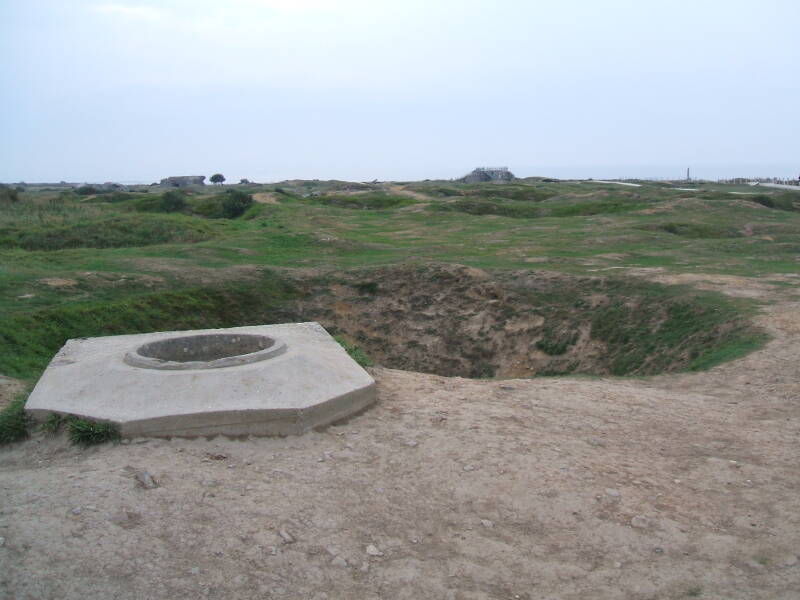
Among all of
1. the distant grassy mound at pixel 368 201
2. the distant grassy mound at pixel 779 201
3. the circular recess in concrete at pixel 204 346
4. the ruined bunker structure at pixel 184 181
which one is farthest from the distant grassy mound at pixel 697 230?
the ruined bunker structure at pixel 184 181

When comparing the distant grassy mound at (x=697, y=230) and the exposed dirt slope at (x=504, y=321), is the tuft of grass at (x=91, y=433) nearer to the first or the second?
the exposed dirt slope at (x=504, y=321)

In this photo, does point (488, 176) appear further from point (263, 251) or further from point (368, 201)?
point (263, 251)

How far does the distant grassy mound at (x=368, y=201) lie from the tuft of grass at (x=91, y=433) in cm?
3995

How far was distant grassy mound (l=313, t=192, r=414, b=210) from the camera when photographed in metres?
47.6

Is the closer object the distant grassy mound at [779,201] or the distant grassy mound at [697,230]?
the distant grassy mound at [697,230]

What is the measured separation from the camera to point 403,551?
17.2ft

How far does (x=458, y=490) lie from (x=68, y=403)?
4.10m

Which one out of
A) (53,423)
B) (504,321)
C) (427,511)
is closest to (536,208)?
(504,321)

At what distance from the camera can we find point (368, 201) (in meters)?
49.0

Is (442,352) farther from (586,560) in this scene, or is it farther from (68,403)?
(586,560)

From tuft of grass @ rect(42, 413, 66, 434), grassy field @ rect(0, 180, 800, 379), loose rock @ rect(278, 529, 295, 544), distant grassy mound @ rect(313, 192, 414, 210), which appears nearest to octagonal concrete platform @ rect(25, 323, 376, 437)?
tuft of grass @ rect(42, 413, 66, 434)

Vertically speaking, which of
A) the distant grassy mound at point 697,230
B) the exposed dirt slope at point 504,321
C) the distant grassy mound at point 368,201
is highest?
the distant grassy mound at point 368,201

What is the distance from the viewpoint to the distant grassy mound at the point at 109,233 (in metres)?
24.3

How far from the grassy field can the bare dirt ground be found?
627 cm
